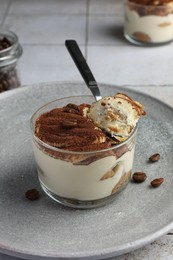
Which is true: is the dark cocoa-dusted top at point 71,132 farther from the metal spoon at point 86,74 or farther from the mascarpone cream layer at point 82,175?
the metal spoon at point 86,74

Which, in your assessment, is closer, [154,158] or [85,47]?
[154,158]

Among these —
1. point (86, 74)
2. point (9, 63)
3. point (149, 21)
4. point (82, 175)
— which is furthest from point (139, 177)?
point (149, 21)

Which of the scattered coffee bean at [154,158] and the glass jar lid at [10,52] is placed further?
the glass jar lid at [10,52]

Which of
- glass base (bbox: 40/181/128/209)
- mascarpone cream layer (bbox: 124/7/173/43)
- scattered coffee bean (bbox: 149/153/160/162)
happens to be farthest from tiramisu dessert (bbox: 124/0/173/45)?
glass base (bbox: 40/181/128/209)

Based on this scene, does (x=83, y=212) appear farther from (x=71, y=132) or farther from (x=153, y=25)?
(x=153, y=25)

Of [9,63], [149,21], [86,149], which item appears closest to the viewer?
[86,149]

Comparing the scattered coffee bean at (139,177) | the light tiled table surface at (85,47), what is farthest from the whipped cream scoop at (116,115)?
the light tiled table surface at (85,47)

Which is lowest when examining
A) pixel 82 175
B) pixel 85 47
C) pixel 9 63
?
pixel 85 47

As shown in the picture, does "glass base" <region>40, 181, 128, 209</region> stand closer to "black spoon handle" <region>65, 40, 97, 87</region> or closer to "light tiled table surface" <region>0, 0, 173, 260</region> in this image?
"black spoon handle" <region>65, 40, 97, 87</region>
